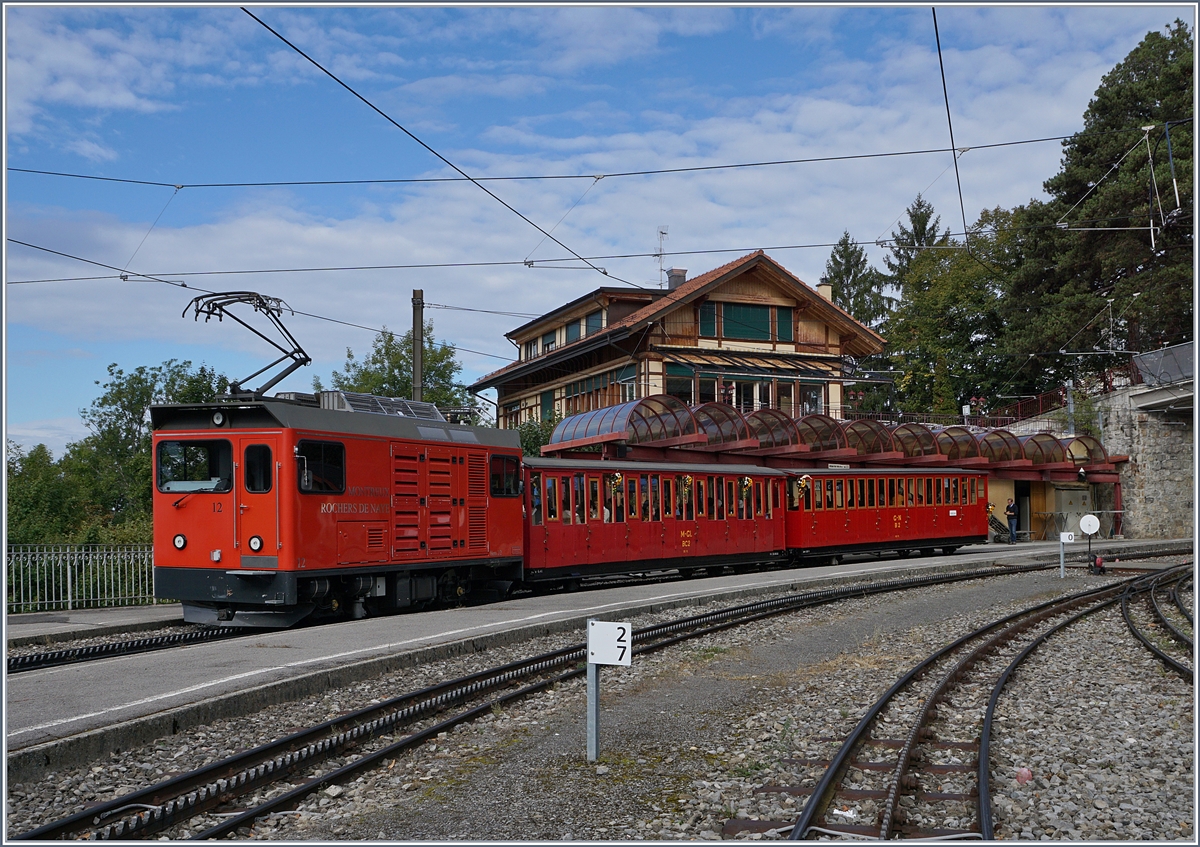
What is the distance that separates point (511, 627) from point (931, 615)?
7414 millimetres

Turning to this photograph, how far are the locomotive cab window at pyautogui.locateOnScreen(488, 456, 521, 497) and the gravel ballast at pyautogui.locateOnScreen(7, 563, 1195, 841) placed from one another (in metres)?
5.44

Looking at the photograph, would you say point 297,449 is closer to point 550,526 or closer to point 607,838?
point 550,526

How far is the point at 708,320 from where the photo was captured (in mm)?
38969

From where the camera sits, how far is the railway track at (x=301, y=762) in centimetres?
593

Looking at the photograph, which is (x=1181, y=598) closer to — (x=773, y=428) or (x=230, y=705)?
(x=773, y=428)

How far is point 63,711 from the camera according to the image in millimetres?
8203

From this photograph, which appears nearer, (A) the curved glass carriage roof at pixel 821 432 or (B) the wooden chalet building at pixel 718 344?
(A) the curved glass carriage roof at pixel 821 432

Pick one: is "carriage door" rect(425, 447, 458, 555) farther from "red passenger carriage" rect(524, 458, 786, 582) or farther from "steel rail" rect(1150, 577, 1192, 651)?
"steel rail" rect(1150, 577, 1192, 651)

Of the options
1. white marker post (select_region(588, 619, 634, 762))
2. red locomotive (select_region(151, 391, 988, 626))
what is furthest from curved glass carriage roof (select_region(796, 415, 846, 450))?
white marker post (select_region(588, 619, 634, 762))

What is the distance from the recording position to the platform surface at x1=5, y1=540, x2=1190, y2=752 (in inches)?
324

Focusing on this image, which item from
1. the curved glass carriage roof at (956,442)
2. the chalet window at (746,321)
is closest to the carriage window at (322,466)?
the chalet window at (746,321)

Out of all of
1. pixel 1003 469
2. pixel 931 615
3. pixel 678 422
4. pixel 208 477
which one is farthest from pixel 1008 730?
pixel 1003 469

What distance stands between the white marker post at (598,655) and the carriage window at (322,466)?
726cm

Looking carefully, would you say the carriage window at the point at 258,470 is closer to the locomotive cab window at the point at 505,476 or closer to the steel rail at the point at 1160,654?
the locomotive cab window at the point at 505,476
